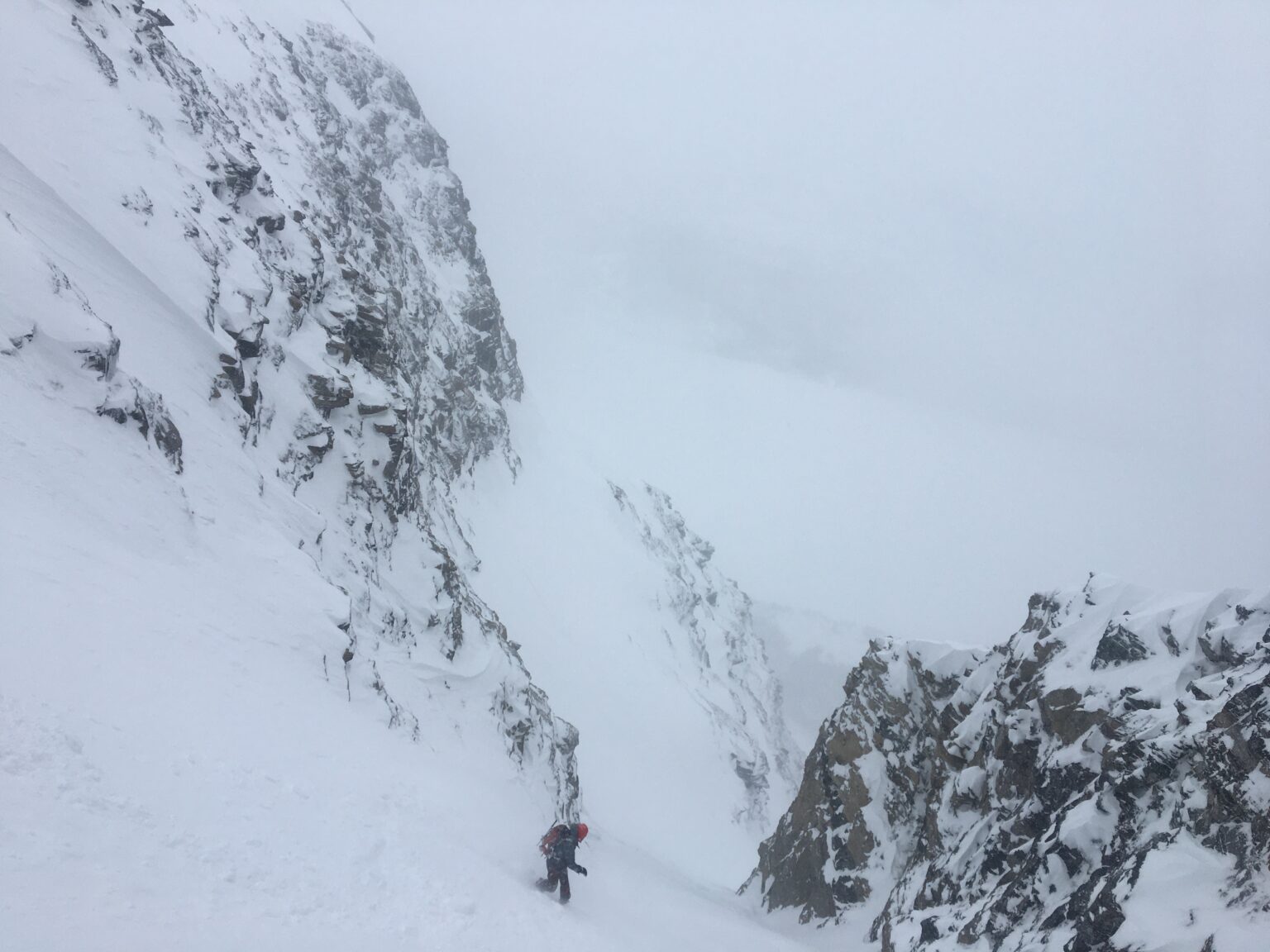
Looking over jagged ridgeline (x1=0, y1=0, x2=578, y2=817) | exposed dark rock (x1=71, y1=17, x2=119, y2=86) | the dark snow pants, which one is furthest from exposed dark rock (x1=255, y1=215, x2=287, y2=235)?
the dark snow pants

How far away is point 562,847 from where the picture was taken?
1454 centimetres

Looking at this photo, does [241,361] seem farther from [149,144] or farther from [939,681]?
[939,681]

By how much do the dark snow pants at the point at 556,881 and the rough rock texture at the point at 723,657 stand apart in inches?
2566

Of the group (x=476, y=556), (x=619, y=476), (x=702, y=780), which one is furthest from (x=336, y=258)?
(x=619, y=476)

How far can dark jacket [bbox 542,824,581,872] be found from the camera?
14.6 m

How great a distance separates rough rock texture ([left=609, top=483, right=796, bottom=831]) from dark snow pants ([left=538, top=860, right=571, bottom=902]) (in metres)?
65.2

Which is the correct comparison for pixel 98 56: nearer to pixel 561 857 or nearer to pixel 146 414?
pixel 146 414

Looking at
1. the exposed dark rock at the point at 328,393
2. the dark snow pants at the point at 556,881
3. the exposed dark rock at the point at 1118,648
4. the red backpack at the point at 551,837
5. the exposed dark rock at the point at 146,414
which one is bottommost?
the dark snow pants at the point at 556,881

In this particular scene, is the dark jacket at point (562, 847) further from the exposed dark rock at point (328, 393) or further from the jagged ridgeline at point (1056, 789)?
the exposed dark rock at point (328, 393)

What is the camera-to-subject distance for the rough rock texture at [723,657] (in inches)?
3231

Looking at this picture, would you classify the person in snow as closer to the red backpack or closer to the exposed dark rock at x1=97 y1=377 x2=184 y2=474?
the red backpack

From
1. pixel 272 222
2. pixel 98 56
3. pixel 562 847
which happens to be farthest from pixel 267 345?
pixel 562 847

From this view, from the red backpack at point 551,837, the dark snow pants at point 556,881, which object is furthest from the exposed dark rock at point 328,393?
the dark snow pants at point 556,881

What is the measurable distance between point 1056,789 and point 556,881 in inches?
699
